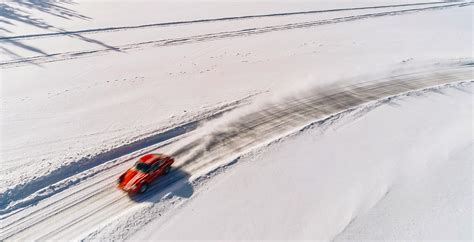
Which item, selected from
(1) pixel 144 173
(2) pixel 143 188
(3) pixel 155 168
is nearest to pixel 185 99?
(3) pixel 155 168

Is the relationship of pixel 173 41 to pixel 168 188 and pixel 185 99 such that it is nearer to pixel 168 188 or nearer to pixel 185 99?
pixel 185 99

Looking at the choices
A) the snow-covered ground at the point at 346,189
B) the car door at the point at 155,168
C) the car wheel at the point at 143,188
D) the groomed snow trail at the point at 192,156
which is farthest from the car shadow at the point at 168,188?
the snow-covered ground at the point at 346,189

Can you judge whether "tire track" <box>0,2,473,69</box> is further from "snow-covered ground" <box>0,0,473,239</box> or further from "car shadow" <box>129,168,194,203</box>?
"car shadow" <box>129,168,194,203</box>

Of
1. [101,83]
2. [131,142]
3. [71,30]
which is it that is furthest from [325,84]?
[71,30]

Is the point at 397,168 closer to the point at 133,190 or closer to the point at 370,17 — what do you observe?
the point at 133,190

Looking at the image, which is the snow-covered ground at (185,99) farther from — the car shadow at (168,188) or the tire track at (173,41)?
the tire track at (173,41)
